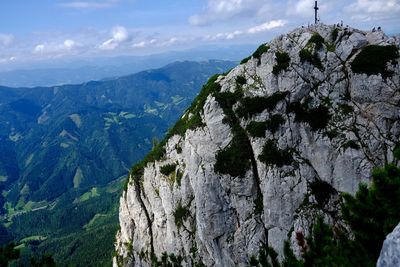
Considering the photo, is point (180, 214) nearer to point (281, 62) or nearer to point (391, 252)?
point (281, 62)

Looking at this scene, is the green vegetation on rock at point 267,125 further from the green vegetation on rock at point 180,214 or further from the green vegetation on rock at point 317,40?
the green vegetation on rock at point 180,214

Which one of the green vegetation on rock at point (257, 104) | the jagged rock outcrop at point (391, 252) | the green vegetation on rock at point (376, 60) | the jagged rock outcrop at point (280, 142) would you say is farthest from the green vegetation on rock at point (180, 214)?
the jagged rock outcrop at point (391, 252)

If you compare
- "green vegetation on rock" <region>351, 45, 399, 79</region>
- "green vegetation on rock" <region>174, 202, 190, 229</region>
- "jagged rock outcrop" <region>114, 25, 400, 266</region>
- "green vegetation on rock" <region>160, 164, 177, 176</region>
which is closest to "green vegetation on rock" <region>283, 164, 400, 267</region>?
"jagged rock outcrop" <region>114, 25, 400, 266</region>

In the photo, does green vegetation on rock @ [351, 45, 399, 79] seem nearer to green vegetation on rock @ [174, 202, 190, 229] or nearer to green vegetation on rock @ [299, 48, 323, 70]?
green vegetation on rock @ [299, 48, 323, 70]

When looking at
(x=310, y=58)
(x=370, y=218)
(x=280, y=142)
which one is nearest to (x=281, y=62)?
(x=310, y=58)

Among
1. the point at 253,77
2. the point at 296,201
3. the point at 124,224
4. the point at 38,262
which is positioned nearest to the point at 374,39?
the point at 253,77

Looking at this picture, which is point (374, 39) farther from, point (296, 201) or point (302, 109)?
point (296, 201)
